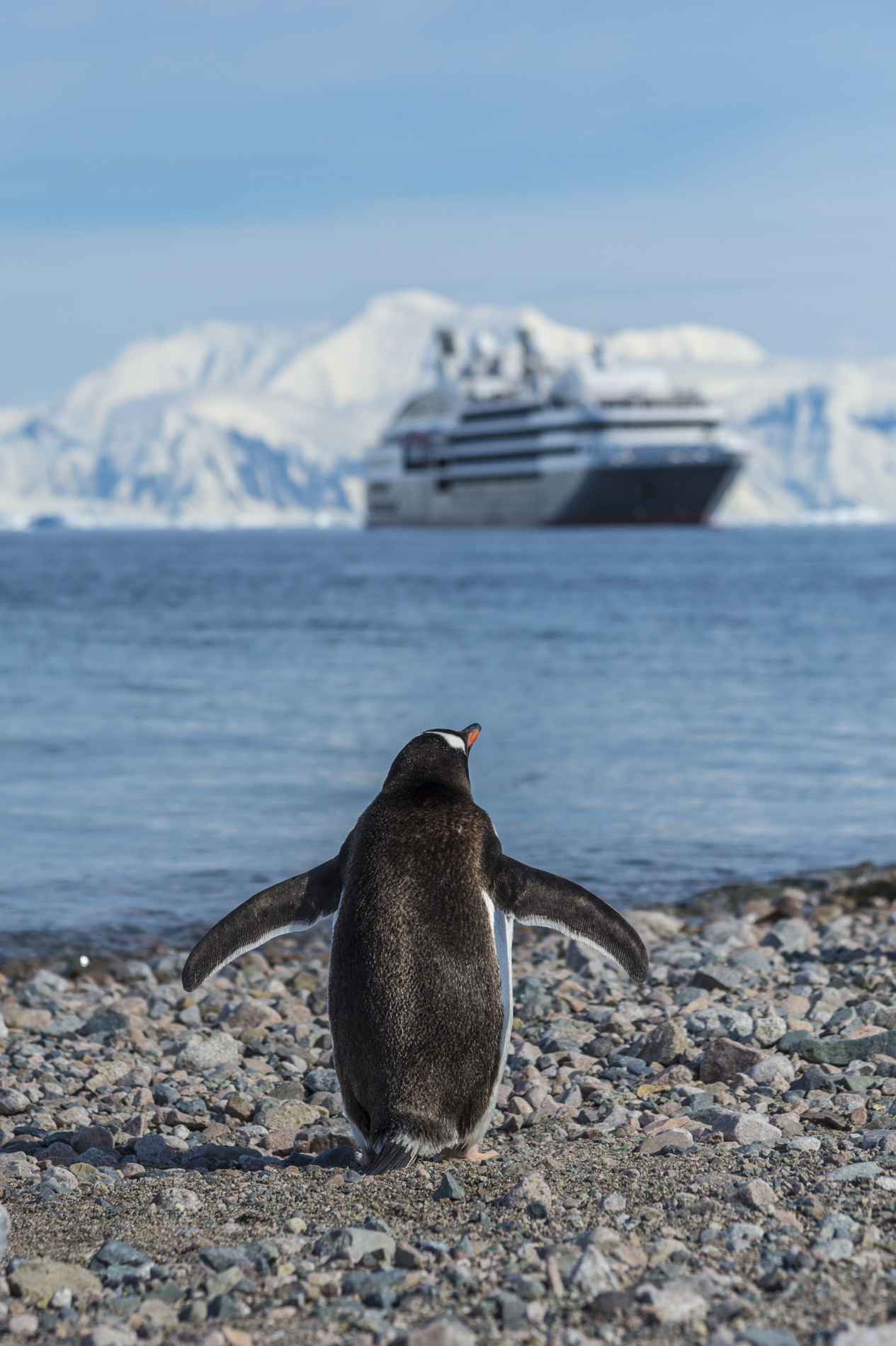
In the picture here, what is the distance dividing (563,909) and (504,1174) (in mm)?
815

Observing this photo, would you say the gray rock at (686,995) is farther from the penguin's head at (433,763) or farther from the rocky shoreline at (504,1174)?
the penguin's head at (433,763)

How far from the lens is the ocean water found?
35.7 feet

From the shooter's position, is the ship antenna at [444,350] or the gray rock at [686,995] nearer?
the gray rock at [686,995]

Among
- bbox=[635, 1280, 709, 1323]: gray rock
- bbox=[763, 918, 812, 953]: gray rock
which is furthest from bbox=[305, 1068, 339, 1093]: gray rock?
bbox=[763, 918, 812, 953]: gray rock

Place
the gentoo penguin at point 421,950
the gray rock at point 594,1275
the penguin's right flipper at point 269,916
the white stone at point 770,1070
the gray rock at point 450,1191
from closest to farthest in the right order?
the gray rock at point 594,1275 < the gray rock at point 450,1191 < the gentoo penguin at point 421,950 < the penguin's right flipper at point 269,916 < the white stone at point 770,1070

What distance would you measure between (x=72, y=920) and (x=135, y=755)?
652 cm

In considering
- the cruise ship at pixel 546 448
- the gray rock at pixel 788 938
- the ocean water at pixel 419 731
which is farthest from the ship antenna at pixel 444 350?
the gray rock at pixel 788 938

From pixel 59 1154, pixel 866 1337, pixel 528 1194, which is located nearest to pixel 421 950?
pixel 528 1194

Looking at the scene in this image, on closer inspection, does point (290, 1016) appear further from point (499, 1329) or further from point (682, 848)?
point (682, 848)

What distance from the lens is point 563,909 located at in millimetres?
4531

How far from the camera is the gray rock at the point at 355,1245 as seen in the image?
11.2ft

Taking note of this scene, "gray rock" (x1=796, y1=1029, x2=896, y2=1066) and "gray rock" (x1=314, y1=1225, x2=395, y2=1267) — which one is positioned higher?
"gray rock" (x1=314, y1=1225, x2=395, y2=1267)

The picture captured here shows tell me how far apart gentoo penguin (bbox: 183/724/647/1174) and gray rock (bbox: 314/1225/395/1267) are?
0.79m

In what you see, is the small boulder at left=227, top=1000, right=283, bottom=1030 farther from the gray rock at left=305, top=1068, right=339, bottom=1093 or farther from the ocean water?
the ocean water
